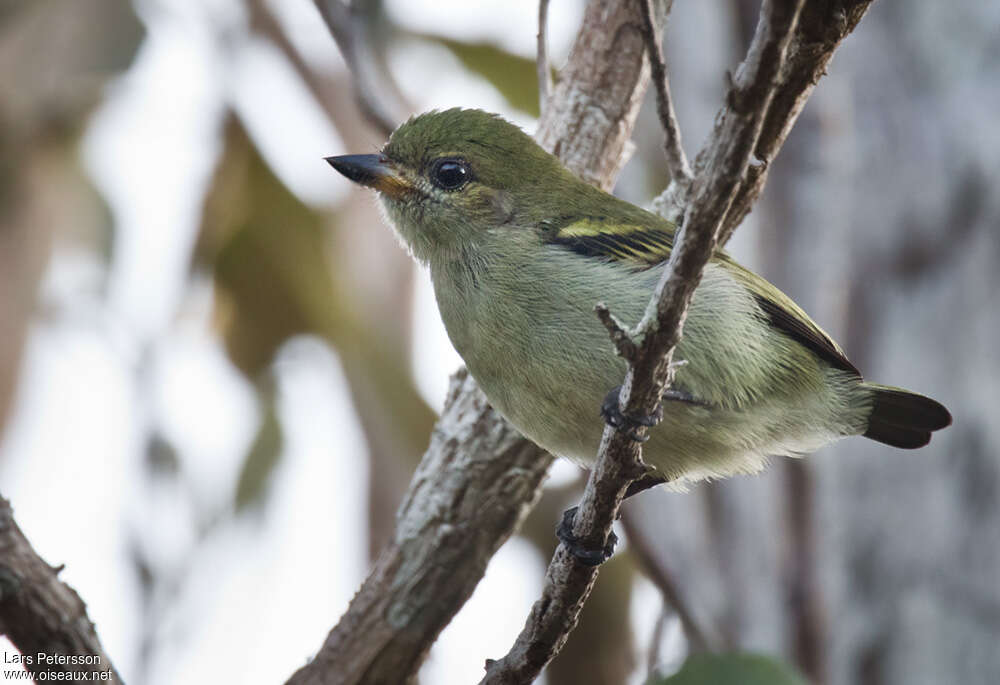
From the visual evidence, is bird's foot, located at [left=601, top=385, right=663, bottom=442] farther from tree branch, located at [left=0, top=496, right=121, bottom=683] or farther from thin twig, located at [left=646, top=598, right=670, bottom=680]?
thin twig, located at [left=646, top=598, right=670, bottom=680]

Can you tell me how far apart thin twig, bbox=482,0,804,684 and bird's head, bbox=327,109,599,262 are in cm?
119

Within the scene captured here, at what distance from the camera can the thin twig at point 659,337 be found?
5.81 feet

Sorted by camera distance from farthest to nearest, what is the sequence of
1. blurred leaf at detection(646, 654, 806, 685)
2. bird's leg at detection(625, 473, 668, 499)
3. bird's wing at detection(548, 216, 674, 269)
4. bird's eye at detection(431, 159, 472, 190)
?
bird's eye at detection(431, 159, 472, 190), bird's leg at detection(625, 473, 668, 499), bird's wing at detection(548, 216, 674, 269), blurred leaf at detection(646, 654, 806, 685)

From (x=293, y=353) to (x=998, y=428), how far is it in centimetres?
374

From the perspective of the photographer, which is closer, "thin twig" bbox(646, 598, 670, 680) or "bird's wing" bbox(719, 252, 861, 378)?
"bird's wing" bbox(719, 252, 861, 378)

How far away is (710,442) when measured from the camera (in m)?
3.00

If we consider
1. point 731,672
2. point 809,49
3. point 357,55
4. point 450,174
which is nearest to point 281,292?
point 357,55

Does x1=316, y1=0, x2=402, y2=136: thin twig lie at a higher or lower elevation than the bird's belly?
higher

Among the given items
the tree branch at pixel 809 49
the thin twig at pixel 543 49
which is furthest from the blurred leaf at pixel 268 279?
the tree branch at pixel 809 49

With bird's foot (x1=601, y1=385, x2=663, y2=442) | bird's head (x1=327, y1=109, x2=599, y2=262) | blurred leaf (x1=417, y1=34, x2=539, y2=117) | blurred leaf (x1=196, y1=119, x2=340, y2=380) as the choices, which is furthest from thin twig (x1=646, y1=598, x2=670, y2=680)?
blurred leaf (x1=417, y1=34, x2=539, y2=117)

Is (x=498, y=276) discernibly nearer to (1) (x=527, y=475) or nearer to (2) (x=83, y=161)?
(1) (x=527, y=475)

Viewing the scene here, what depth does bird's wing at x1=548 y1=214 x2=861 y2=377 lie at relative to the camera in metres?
3.11

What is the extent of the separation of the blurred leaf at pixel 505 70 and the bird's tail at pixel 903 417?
300 centimetres

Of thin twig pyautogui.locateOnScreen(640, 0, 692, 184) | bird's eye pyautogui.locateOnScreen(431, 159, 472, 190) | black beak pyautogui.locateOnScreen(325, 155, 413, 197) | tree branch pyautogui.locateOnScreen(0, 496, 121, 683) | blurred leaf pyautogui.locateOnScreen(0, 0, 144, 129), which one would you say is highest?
blurred leaf pyautogui.locateOnScreen(0, 0, 144, 129)
